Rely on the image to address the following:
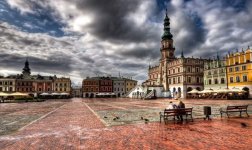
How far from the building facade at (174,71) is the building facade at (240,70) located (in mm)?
12120

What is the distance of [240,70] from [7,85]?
85147 mm

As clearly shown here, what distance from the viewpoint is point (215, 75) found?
57094mm

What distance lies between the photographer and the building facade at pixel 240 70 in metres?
46.1

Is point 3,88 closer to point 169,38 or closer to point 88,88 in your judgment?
point 88,88

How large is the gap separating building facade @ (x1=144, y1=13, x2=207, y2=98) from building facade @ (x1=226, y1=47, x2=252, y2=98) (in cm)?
1212

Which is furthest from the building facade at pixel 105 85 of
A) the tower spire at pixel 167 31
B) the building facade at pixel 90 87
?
the tower spire at pixel 167 31

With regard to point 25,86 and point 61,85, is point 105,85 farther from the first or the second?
point 25,86

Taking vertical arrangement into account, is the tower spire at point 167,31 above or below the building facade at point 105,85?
above

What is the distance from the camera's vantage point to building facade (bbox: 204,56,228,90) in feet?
178

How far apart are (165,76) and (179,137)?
64.3m

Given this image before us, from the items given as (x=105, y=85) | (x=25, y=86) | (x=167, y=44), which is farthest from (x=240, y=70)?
(x=25, y=86)

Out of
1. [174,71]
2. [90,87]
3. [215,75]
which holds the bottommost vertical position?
[90,87]

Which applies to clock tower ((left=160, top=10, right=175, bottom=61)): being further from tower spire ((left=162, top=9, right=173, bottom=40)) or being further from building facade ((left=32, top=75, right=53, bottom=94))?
building facade ((left=32, top=75, right=53, bottom=94))

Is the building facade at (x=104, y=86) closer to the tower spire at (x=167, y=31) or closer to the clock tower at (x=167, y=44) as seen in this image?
the clock tower at (x=167, y=44)
